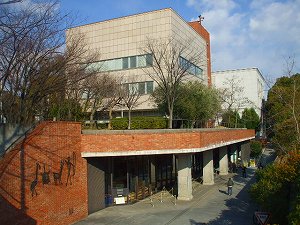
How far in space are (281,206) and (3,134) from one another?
38.7ft

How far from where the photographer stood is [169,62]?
37.4m

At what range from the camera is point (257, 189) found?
17.6 m

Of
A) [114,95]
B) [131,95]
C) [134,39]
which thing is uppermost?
[134,39]

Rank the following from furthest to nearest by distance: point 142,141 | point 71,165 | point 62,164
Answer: point 142,141, point 71,165, point 62,164

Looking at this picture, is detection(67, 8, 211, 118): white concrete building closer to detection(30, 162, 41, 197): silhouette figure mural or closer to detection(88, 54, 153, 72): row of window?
detection(88, 54, 153, 72): row of window

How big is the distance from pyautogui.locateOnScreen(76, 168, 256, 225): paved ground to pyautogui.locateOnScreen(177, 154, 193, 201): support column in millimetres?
618

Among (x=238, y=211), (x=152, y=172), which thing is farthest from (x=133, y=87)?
(x=238, y=211)

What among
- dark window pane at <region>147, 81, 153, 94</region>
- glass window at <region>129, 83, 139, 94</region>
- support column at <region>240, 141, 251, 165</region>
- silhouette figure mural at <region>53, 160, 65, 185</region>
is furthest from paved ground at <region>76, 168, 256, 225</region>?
support column at <region>240, 141, 251, 165</region>

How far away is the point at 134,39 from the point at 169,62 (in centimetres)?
880

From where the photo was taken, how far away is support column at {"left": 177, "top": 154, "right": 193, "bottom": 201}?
2319cm

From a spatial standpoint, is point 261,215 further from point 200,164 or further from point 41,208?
point 200,164

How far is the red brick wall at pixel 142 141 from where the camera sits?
63.7 feet

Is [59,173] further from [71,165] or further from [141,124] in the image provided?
[141,124]

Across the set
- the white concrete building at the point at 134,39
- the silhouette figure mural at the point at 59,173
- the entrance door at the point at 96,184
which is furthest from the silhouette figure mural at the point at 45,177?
the white concrete building at the point at 134,39
